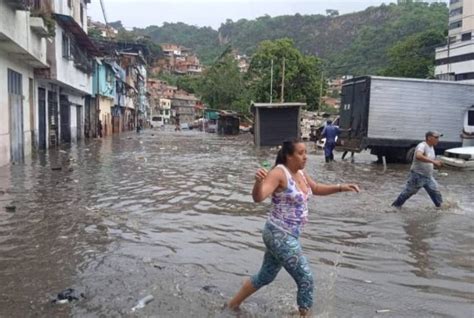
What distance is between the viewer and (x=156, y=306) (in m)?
4.93

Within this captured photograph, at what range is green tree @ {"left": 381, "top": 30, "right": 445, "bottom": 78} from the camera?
83.4 meters

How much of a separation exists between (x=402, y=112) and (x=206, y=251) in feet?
50.3

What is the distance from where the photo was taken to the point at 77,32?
27.6 m

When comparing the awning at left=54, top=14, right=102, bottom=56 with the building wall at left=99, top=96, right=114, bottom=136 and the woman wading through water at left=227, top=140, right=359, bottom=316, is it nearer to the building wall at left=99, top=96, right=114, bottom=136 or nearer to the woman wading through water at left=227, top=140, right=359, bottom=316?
the building wall at left=99, top=96, right=114, bottom=136

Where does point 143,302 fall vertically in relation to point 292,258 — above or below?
below

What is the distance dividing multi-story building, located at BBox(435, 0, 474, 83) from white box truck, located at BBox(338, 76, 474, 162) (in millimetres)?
57023

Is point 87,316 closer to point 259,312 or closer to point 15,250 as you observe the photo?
point 259,312

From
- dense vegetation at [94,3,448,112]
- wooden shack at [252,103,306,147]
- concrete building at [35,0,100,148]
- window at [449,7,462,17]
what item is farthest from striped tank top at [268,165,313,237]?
window at [449,7,462,17]

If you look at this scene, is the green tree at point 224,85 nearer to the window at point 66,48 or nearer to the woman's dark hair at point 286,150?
the window at point 66,48

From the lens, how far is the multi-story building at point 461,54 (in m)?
74.7

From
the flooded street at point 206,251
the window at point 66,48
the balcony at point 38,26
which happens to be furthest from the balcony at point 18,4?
the window at point 66,48

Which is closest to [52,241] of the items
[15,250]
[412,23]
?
[15,250]

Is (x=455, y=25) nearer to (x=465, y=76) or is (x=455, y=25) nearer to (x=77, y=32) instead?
(x=465, y=76)

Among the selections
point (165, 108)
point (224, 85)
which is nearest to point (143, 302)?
point (224, 85)
